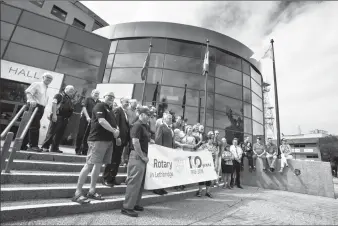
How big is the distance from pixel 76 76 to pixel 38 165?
8.14 metres

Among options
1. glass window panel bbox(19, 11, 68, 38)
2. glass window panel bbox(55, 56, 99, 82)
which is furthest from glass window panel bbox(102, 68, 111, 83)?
glass window panel bbox(19, 11, 68, 38)

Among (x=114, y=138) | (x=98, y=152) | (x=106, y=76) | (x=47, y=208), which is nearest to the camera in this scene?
(x=47, y=208)

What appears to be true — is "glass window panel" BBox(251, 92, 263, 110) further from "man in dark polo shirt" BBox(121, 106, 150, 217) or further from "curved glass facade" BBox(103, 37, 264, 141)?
"man in dark polo shirt" BBox(121, 106, 150, 217)

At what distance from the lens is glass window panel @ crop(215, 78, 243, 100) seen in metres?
13.4

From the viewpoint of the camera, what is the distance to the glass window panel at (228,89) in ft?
44.1

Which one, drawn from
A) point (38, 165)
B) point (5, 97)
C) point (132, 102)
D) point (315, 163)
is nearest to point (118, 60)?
point (5, 97)

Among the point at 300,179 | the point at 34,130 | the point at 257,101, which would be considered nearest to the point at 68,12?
the point at 34,130

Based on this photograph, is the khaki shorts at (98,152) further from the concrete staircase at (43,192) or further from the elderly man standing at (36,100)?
the elderly man standing at (36,100)

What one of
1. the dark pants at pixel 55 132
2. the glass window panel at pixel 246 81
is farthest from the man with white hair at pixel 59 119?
the glass window panel at pixel 246 81

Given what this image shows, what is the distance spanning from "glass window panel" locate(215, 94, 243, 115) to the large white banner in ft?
26.2

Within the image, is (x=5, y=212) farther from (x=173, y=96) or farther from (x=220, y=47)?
(x=220, y=47)

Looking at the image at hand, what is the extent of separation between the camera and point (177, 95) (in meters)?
12.2

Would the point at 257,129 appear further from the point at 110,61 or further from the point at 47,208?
the point at 47,208

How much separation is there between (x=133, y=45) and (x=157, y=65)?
2.57 m
